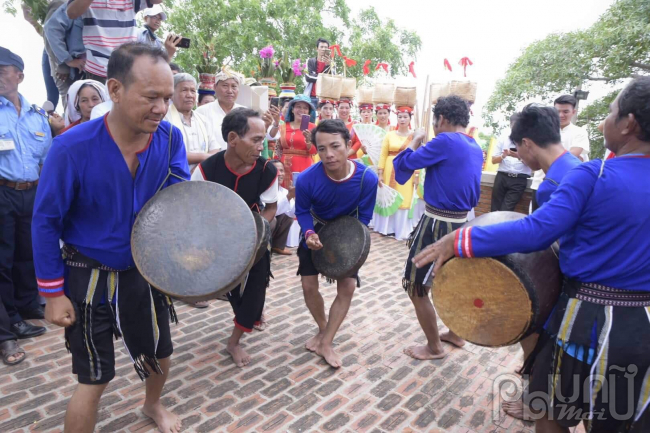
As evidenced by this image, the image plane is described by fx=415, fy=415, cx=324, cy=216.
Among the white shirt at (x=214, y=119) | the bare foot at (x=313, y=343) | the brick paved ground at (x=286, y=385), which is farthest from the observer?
the white shirt at (x=214, y=119)

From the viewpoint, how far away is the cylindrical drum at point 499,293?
6.07ft

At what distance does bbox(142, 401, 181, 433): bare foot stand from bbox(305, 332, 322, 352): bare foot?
1.25 m

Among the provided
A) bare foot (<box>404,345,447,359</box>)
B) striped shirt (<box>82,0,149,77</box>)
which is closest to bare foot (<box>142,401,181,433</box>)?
bare foot (<box>404,345,447,359</box>)

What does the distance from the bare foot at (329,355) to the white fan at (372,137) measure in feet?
15.8

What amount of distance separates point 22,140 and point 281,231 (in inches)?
132

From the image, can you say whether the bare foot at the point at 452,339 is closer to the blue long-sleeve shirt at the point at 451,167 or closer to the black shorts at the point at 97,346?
the blue long-sleeve shirt at the point at 451,167

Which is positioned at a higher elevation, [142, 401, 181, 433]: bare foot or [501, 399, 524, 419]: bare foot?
[142, 401, 181, 433]: bare foot

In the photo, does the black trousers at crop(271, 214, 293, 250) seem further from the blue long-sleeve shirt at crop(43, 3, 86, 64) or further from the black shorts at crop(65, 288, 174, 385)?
Answer: the black shorts at crop(65, 288, 174, 385)

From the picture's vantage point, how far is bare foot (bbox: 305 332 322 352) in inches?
140

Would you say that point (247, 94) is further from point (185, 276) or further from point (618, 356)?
point (618, 356)

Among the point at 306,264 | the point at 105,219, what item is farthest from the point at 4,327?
the point at 306,264

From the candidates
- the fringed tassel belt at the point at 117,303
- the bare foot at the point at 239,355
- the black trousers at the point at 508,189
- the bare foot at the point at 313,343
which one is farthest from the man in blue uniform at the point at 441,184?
the black trousers at the point at 508,189

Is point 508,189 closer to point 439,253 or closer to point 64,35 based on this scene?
point 439,253

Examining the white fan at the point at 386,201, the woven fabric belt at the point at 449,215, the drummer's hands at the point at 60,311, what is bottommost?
the white fan at the point at 386,201
